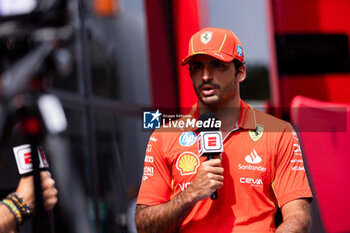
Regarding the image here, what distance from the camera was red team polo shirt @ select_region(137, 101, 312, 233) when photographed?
208 centimetres

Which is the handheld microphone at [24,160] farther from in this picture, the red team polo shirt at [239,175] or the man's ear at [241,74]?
the man's ear at [241,74]

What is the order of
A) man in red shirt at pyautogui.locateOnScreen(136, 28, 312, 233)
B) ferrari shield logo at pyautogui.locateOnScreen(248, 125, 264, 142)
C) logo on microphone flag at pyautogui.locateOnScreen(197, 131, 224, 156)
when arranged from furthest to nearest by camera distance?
ferrari shield logo at pyautogui.locateOnScreen(248, 125, 264, 142), man in red shirt at pyautogui.locateOnScreen(136, 28, 312, 233), logo on microphone flag at pyautogui.locateOnScreen(197, 131, 224, 156)

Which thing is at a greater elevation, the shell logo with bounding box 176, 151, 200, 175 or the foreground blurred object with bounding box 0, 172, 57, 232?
the shell logo with bounding box 176, 151, 200, 175

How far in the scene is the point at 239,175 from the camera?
2.12 m

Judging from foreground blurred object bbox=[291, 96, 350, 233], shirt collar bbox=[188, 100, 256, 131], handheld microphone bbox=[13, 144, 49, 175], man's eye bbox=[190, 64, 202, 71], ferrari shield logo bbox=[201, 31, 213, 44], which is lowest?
foreground blurred object bbox=[291, 96, 350, 233]

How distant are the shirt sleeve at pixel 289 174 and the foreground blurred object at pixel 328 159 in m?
0.43

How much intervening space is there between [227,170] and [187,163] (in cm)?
16

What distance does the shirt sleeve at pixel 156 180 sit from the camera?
7.04 ft

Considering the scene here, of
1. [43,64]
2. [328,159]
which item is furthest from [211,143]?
[43,64]

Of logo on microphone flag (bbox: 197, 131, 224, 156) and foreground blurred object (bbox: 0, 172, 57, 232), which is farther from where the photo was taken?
foreground blurred object (bbox: 0, 172, 57, 232)

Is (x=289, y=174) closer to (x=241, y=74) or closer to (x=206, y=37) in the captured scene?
(x=241, y=74)

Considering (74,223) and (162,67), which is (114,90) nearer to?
(74,223)

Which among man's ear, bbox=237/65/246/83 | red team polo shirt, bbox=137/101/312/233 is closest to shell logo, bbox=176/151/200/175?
red team polo shirt, bbox=137/101/312/233

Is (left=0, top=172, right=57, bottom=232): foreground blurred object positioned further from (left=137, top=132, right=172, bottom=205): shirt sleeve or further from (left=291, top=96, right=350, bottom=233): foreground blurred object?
(left=291, top=96, right=350, bottom=233): foreground blurred object
